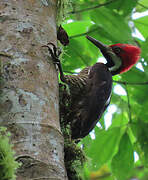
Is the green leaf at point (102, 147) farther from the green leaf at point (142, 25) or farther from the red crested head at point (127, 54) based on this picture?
the green leaf at point (142, 25)

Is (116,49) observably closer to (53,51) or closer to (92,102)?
(92,102)

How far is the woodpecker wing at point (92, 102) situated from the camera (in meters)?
2.74

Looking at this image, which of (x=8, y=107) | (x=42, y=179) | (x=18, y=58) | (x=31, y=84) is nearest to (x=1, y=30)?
(x=18, y=58)

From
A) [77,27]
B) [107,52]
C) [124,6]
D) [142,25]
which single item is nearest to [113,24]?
[124,6]

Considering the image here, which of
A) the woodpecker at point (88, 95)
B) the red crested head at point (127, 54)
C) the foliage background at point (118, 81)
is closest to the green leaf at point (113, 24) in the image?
the foliage background at point (118, 81)

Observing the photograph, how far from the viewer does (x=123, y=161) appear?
294cm

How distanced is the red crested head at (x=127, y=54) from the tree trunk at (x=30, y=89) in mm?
1549

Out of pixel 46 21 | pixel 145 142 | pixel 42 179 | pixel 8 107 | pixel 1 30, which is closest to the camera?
pixel 42 179

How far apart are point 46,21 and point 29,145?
87 cm

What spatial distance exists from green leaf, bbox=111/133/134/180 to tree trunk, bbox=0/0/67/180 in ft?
4.48

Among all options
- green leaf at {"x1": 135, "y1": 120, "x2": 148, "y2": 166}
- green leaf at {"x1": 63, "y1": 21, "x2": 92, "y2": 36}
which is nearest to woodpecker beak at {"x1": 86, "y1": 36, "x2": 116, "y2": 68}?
green leaf at {"x1": 63, "y1": 21, "x2": 92, "y2": 36}

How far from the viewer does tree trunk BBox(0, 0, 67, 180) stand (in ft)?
4.64

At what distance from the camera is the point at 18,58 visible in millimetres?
1727

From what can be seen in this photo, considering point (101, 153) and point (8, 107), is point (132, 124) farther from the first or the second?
point (8, 107)
